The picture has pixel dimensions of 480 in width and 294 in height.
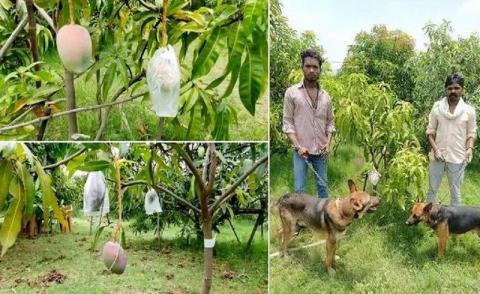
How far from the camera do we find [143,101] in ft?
6.48

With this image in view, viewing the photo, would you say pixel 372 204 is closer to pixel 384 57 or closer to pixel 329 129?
pixel 329 129

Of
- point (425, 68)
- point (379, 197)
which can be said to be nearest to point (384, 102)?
point (425, 68)

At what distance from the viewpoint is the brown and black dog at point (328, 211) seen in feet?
7.38

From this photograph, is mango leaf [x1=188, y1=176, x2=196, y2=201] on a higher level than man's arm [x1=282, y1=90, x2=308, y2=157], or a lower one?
lower

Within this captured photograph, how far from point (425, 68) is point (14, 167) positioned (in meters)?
1.41

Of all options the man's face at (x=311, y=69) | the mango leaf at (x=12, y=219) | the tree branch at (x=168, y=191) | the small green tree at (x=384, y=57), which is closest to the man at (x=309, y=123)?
the man's face at (x=311, y=69)

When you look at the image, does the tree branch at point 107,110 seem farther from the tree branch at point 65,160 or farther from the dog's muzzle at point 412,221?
the dog's muzzle at point 412,221

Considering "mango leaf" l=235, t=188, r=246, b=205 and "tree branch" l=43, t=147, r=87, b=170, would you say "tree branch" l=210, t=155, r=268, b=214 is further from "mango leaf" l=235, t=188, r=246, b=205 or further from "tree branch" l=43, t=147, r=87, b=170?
"tree branch" l=43, t=147, r=87, b=170

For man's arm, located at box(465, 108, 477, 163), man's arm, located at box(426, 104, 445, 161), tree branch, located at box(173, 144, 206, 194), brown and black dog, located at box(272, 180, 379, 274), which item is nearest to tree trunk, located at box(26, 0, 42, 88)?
tree branch, located at box(173, 144, 206, 194)

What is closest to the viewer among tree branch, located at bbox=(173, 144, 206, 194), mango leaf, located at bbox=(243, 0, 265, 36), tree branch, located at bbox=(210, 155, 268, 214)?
mango leaf, located at bbox=(243, 0, 265, 36)

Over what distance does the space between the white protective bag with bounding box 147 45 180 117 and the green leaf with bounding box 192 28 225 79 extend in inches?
3.9

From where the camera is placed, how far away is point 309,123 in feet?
7.45

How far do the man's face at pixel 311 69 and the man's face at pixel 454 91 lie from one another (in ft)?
1.53

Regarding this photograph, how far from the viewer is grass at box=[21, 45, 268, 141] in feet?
6.72
